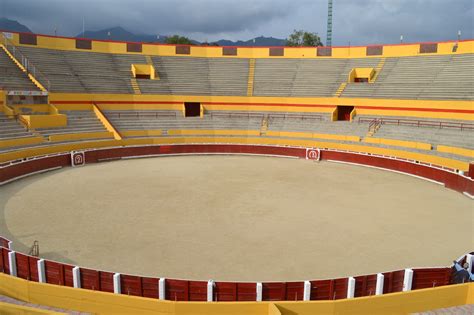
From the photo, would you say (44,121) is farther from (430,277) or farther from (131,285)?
(430,277)

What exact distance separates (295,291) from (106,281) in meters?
4.56

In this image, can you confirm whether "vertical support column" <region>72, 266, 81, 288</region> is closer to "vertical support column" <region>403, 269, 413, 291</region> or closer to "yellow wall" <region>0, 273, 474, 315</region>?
"yellow wall" <region>0, 273, 474, 315</region>

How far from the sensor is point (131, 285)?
29.3 ft

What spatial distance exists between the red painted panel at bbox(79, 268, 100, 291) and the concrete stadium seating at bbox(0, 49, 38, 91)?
27707mm

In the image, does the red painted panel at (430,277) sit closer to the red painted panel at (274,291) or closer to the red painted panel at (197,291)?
the red painted panel at (274,291)

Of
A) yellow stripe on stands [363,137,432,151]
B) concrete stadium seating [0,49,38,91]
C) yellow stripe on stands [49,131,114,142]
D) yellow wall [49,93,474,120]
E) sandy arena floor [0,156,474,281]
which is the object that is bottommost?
sandy arena floor [0,156,474,281]

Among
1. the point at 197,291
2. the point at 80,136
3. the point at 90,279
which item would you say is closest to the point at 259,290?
the point at 197,291

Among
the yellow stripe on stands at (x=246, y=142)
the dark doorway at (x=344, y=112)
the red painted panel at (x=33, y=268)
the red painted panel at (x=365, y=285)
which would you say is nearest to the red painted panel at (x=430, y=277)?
the red painted panel at (x=365, y=285)

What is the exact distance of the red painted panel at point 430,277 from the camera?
9492 mm

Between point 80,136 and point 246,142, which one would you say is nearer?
point 80,136

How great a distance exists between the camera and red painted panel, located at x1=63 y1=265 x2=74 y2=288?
9305mm

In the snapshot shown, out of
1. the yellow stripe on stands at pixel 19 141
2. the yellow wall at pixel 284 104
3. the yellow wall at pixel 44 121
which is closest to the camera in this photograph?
the yellow stripe on stands at pixel 19 141

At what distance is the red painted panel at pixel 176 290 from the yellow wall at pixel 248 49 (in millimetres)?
37781

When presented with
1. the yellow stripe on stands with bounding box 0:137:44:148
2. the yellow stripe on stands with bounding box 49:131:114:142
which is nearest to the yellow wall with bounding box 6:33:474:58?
the yellow stripe on stands with bounding box 49:131:114:142
